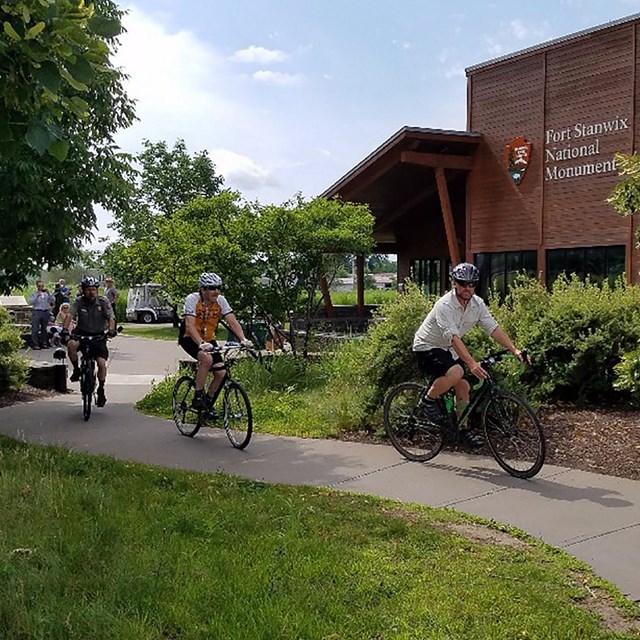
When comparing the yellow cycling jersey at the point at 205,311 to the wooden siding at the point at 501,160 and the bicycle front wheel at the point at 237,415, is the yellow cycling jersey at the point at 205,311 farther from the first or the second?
the wooden siding at the point at 501,160

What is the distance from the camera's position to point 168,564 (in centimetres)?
426

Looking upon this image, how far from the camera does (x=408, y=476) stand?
22.6 ft

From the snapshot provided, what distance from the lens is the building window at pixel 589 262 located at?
19250 mm

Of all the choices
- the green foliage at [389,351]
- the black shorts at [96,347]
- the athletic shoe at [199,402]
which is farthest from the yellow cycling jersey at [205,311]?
the black shorts at [96,347]

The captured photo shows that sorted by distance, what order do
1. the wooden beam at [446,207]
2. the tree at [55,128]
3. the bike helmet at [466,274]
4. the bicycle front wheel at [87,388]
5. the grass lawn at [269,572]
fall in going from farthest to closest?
the wooden beam at [446,207], the bicycle front wheel at [87,388], the bike helmet at [466,274], the grass lawn at [269,572], the tree at [55,128]

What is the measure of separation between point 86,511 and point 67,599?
1.49 metres

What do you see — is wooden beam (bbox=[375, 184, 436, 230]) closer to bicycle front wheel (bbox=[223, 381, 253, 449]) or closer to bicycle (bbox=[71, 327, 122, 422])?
bicycle (bbox=[71, 327, 122, 422])

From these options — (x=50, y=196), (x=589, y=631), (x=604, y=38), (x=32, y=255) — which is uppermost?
(x=604, y=38)

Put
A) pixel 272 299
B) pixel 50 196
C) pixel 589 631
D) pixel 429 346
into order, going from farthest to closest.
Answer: pixel 272 299 → pixel 50 196 → pixel 429 346 → pixel 589 631

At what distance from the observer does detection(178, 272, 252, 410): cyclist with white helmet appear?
27.0ft

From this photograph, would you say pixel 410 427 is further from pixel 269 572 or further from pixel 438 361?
pixel 269 572

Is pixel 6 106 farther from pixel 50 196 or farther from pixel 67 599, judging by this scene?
pixel 50 196

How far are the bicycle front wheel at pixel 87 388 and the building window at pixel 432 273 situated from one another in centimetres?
1991

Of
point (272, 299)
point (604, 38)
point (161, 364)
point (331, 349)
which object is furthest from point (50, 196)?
point (604, 38)
